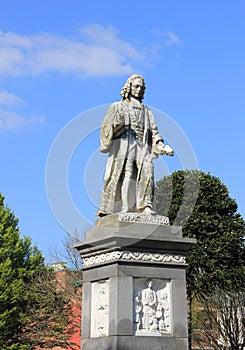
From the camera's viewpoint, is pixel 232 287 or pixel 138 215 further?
pixel 232 287

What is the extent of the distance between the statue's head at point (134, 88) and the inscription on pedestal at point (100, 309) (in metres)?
3.56

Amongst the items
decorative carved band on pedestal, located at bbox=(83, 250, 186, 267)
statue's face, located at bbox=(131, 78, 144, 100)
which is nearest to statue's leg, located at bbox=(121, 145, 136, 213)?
decorative carved band on pedestal, located at bbox=(83, 250, 186, 267)

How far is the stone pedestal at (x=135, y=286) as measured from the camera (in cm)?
850

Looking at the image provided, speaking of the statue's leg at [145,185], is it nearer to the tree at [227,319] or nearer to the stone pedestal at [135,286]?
the stone pedestal at [135,286]

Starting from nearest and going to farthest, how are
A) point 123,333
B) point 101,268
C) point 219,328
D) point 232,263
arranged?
1. point 123,333
2. point 101,268
3. point 219,328
4. point 232,263

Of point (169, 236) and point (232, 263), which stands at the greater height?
point (232, 263)

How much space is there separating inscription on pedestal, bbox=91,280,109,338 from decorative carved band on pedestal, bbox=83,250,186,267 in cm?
37

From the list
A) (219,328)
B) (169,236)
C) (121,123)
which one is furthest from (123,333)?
(219,328)

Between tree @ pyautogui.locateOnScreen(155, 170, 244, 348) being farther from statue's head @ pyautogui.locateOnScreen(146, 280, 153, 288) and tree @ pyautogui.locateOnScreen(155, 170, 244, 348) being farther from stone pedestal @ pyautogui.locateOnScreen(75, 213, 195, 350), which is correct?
statue's head @ pyautogui.locateOnScreen(146, 280, 153, 288)

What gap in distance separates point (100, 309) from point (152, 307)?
853 mm

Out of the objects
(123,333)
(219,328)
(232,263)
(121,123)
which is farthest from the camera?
(232,263)

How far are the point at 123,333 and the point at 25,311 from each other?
88.1 feet

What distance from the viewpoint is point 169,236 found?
9.12 meters

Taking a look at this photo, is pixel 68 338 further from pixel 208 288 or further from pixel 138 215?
pixel 138 215
